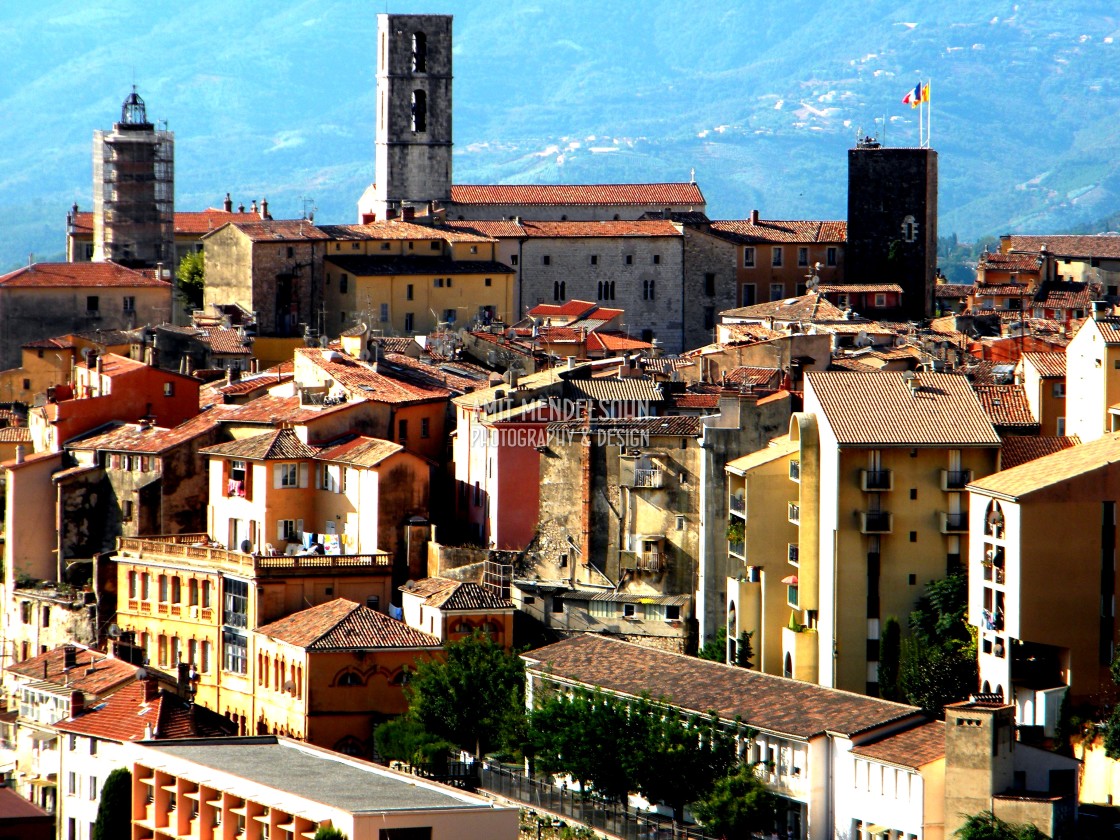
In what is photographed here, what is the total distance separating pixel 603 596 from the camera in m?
52.4

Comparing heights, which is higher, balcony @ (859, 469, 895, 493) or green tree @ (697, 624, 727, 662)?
balcony @ (859, 469, 895, 493)

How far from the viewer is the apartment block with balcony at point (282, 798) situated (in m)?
40.2

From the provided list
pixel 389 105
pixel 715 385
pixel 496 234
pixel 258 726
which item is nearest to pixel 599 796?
pixel 258 726

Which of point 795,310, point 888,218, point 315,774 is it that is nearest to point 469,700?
point 315,774

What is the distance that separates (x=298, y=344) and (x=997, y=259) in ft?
128

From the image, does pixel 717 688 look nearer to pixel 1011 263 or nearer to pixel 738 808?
pixel 738 808

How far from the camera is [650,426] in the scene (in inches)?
2101

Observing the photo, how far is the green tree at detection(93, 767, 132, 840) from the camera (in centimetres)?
4709

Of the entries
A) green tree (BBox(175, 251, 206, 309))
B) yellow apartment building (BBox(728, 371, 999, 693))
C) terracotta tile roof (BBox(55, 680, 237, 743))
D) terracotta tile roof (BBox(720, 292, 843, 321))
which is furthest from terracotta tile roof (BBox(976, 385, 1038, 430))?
green tree (BBox(175, 251, 206, 309))

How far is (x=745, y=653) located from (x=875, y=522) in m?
4.69

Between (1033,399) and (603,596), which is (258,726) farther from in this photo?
(1033,399)

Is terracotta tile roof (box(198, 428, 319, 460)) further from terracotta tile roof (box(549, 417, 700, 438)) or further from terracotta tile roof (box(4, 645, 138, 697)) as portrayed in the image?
terracotta tile roof (box(549, 417, 700, 438))

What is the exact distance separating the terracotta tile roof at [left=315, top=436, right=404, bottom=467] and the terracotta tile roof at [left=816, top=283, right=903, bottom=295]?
32158 mm

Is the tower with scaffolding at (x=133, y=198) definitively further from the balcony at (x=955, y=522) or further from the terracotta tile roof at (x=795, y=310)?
the balcony at (x=955, y=522)
